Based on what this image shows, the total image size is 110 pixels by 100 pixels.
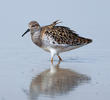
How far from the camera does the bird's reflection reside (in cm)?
866

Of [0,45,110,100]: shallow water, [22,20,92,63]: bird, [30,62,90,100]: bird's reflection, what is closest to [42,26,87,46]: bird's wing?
[22,20,92,63]: bird

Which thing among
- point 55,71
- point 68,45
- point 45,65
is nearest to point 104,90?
point 55,71

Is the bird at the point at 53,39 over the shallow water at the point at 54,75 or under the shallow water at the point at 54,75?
over

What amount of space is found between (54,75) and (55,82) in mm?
1014

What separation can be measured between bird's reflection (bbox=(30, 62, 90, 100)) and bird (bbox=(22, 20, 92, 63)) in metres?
1.77

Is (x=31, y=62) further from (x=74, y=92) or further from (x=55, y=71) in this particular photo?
(x=74, y=92)

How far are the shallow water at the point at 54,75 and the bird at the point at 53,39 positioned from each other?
1.24 feet

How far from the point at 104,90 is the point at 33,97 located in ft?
5.57

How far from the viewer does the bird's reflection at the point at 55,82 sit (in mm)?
8664

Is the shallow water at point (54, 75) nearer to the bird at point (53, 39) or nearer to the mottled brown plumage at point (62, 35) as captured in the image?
the bird at point (53, 39)

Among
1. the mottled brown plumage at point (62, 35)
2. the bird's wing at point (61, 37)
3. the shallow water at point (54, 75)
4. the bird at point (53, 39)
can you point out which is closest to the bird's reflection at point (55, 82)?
the shallow water at point (54, 75)

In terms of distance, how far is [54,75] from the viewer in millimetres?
10750

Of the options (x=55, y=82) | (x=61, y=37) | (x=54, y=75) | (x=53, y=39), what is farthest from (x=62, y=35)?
(x=55, y=82)

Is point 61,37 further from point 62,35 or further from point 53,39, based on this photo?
point 53,39
